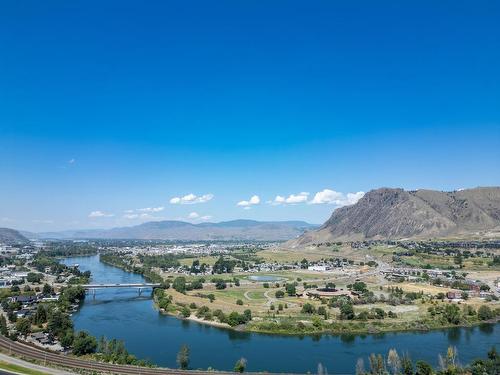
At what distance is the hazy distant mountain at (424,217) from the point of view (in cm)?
16088

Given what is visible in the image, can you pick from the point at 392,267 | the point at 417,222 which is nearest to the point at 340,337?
the point at 392,267

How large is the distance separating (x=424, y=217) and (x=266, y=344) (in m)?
140

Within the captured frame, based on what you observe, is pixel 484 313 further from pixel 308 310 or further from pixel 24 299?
pixel 24 299

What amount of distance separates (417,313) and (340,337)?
1266cm

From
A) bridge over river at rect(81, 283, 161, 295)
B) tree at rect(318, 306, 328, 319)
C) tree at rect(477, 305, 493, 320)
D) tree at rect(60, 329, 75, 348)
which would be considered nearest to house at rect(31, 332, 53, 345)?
tree at rect(60, 329, 75, 348)

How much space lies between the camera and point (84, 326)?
48.6 m

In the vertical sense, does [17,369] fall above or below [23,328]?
below

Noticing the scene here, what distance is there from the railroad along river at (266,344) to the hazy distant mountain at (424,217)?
112 metres

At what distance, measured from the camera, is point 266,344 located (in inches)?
1645

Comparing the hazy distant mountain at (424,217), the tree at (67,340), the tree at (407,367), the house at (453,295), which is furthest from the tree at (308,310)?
the hazy distant mountain at (424,217)

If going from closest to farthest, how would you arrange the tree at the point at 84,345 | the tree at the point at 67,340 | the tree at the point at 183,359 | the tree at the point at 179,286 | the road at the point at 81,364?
the road at the point at 81,364, the tree at the point at 183,359, the tree at the point at 84,345, the tree at the point at 67,340, the tree at the point at 179,286

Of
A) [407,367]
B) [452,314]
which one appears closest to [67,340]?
[407,367]

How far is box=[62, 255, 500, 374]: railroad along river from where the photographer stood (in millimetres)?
36375

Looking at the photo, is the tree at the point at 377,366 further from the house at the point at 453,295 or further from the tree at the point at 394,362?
the house at the point at 453,295
